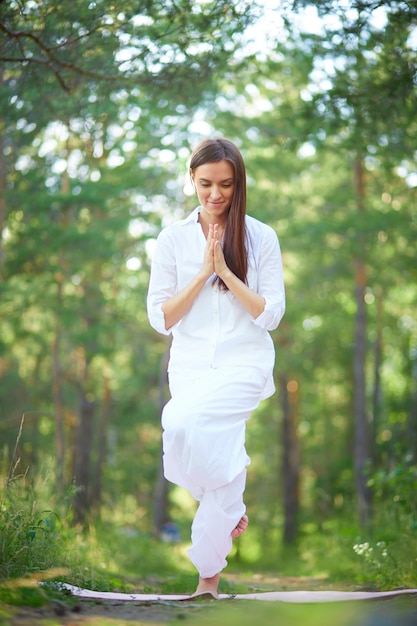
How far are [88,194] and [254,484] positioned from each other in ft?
82.3

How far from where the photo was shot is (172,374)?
4.68 meters

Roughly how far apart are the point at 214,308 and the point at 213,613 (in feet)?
5.75

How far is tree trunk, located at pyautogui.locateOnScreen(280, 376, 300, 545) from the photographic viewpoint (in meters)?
24.1

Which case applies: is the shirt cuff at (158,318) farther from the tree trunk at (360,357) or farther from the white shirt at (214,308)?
the tree trunk at (360,357)

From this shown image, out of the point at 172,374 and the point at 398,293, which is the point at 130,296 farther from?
the point at 172,374

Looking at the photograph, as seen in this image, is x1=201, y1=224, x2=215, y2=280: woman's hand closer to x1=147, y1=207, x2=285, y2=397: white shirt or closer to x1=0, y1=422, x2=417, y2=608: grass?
x1=147, y1=207, x2=285, y2=397: white shirt

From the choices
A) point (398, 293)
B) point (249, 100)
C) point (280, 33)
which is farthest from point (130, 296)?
point (280, 33)

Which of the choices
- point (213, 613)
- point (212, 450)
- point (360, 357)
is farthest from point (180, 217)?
point (213, 613)

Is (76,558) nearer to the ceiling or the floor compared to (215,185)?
nearer to the floor

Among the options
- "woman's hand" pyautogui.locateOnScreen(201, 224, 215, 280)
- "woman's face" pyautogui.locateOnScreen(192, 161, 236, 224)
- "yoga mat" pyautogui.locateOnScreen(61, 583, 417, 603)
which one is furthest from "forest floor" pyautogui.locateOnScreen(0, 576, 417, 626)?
"woman's face" pyautogui.locateOnScreen(192, 161, 236, 224)

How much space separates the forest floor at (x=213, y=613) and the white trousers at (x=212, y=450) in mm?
427

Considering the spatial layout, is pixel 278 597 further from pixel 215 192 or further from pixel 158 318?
pixel 215 192

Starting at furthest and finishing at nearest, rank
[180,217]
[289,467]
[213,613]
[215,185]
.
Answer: [289,467]
[180,217]
[215,185]
[213,613]

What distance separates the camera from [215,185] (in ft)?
15.1
